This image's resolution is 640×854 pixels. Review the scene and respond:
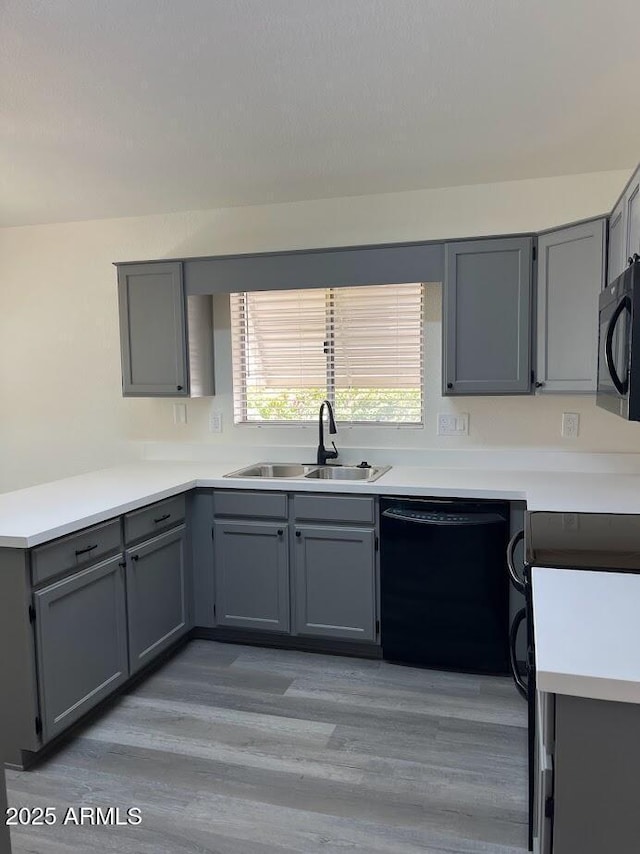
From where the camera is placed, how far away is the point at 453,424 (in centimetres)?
352

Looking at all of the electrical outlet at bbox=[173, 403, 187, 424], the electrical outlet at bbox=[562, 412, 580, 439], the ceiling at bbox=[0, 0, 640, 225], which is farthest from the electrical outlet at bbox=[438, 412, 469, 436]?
the electrical outlet at bbox=[173, 403, 187, 424]

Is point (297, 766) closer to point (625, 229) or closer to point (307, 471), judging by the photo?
point (307, 471)

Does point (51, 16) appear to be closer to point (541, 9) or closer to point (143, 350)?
point (541, 9)

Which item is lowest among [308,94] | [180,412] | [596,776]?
[596,776]

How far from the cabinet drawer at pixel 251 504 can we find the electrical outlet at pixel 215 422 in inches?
27.9

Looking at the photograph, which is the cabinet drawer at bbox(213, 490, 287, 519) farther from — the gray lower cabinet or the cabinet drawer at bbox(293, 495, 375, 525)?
the gray lower cabinet

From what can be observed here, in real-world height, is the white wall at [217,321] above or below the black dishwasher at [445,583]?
above

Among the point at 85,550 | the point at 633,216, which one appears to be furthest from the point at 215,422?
the point at 633,216

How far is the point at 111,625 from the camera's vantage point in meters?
2.66

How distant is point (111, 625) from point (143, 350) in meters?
1.59

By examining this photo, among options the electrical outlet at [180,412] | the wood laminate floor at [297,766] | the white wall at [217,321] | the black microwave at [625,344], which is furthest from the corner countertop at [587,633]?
the electrical outlet at [180,412]

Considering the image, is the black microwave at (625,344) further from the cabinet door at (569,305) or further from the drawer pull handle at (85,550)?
the drawer pull handle at (85,550)

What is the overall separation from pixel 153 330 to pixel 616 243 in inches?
92.5

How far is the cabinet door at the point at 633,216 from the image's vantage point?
216 centimetres
